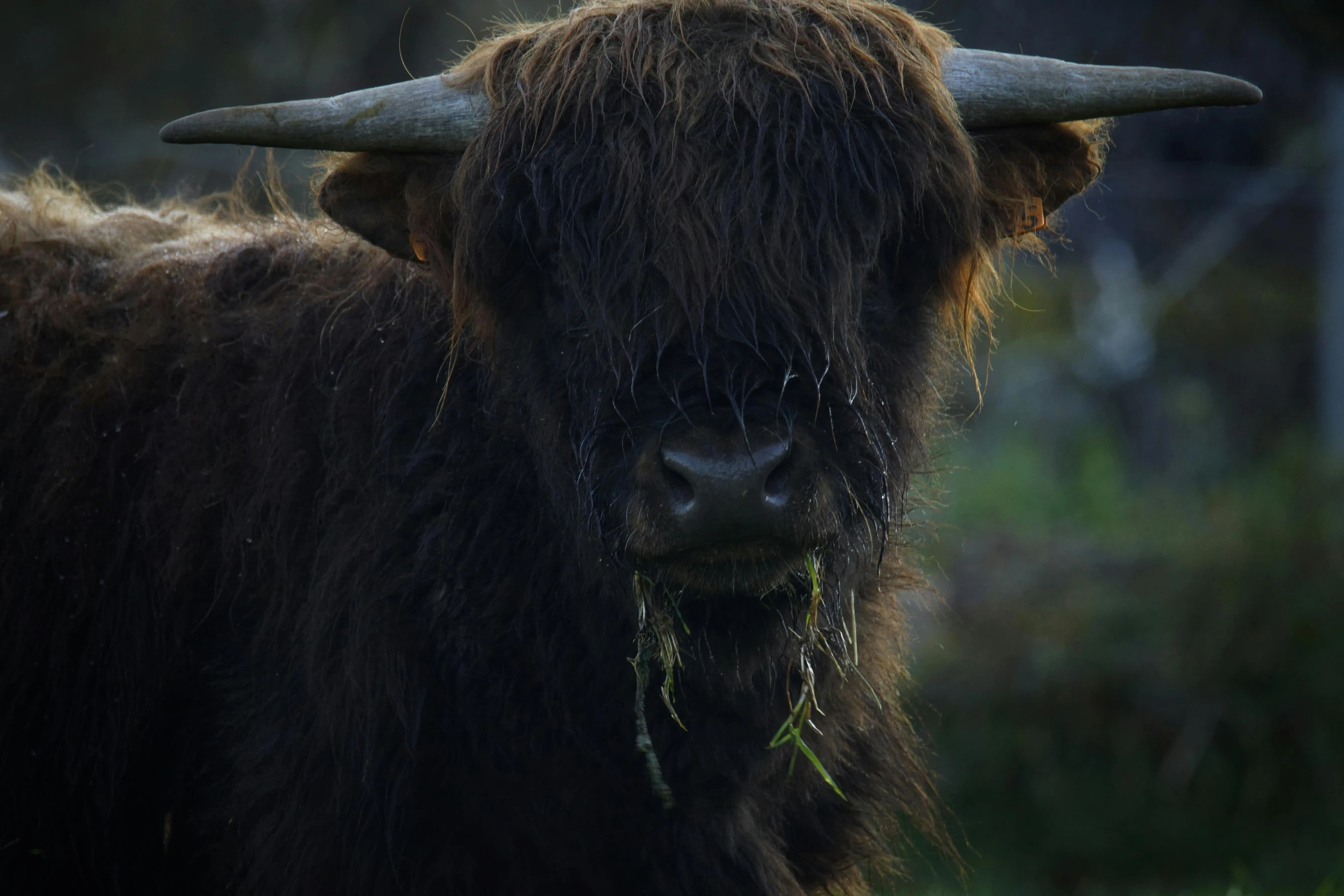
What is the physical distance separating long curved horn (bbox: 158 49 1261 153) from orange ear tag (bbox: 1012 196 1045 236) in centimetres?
26

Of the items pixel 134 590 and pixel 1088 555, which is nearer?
pixel 134 590

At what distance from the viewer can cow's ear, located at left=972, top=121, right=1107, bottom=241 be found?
3195 millimetres

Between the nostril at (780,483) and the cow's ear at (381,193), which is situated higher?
the cow's ear at (381,193)

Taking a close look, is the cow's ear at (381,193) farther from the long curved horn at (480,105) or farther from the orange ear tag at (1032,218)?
the orange ear tag at (1032,218)

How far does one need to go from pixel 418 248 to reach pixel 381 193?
16 centimetres

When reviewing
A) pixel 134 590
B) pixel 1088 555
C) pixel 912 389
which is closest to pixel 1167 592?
pixel 1088 555

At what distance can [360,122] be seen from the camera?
2.91m

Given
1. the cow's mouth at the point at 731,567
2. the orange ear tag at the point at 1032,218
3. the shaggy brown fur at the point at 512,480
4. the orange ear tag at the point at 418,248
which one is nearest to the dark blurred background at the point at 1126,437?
the orange ear tag at the point at 1032,218

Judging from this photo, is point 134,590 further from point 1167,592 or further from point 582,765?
point 1167,592

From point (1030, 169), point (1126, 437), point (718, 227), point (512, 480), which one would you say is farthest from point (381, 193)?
point (1126, 437)

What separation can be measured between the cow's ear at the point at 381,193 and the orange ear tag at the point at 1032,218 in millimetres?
1476

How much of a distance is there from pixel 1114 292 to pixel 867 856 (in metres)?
9.04

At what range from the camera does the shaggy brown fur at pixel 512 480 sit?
9.04 ft

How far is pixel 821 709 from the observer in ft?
10.4
